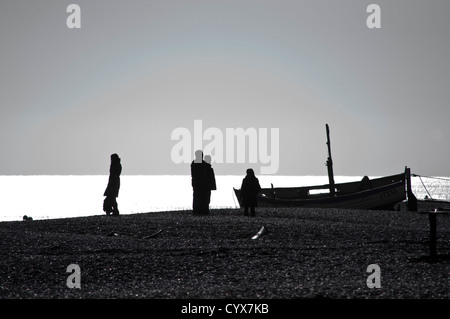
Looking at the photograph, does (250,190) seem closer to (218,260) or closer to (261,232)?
(261,232)

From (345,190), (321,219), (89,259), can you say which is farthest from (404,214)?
(89,259)

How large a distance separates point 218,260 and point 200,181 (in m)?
10.8

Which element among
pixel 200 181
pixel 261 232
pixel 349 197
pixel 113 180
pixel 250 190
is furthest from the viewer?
pixel 349 197

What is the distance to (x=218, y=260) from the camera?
13594 millimetres

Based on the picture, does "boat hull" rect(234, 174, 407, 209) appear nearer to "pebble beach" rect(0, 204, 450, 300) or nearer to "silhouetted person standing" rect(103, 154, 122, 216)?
"silhouetted person standing" rect(103, 154, 122, 216)

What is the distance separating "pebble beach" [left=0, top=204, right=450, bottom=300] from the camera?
34.7 ft

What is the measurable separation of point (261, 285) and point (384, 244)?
592 centimetres

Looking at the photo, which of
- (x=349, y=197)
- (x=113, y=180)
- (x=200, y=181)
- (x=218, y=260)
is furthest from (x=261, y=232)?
(x=349, y=197)

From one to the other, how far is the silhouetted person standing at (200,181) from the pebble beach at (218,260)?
3.55m

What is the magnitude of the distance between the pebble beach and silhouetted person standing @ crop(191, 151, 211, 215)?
3555mm

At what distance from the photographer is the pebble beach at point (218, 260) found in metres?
10.6

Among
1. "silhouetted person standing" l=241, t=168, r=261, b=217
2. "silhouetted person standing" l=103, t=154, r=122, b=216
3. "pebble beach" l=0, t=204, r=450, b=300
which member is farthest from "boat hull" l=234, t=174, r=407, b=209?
"pebble beach" l=0, t=204, r=450, b=300

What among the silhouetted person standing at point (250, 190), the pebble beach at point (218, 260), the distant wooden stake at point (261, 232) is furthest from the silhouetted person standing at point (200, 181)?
the distant wooden stake at point (261, 232)
